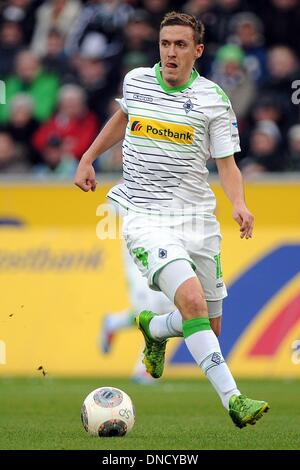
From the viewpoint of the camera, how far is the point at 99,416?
8.13 m

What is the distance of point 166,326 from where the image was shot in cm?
884

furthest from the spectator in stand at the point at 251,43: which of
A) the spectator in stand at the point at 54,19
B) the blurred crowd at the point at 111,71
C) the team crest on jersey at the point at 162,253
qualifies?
the team crest on jersey at the point at 162,253

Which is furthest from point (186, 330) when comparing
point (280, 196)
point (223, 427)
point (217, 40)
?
point (217, 40)

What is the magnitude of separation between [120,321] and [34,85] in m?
4.71

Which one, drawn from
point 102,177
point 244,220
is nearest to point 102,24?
point 102,177

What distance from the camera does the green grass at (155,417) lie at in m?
7.80

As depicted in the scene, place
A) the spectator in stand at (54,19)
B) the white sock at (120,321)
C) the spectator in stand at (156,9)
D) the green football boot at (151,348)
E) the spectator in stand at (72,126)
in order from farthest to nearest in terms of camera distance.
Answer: the spectator in stand at (54,19) → the spectator in stand at (156,9) → the spectator in stand at (72,126) → the white sock at (120,321) → the green football boot at (151,348)

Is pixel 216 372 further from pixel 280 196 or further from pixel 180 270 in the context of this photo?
pixel 280 196

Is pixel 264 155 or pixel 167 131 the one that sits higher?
pixel 167 131

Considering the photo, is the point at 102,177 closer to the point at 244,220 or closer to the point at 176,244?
the point at 176,244

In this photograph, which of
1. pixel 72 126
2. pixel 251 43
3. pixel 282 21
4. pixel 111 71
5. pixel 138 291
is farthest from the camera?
pixel 282 21

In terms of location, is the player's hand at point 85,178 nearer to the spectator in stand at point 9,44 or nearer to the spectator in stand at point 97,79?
the spectator in stand at point 97,79

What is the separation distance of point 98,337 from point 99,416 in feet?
18.3

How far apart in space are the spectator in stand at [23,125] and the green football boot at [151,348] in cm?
775
